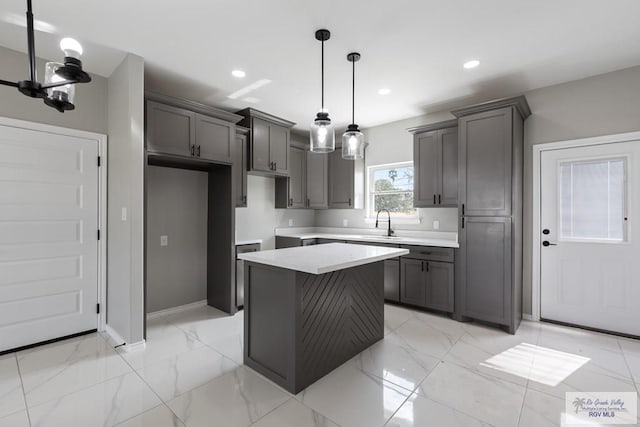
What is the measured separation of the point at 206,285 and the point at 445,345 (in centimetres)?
313

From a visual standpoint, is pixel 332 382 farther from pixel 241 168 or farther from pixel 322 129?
pixel 241 168

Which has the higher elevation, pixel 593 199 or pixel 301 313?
pixel 593 199

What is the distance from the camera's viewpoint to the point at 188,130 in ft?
→ 10.9

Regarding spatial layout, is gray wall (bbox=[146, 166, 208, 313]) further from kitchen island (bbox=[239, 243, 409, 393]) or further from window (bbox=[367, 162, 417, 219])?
window (bbox=[367, 162, 417, 219])

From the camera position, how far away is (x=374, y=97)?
3.76 meters

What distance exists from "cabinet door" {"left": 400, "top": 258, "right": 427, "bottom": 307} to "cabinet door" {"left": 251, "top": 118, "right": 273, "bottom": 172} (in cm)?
234

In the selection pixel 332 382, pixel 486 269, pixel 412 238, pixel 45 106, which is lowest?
pixel 332 382

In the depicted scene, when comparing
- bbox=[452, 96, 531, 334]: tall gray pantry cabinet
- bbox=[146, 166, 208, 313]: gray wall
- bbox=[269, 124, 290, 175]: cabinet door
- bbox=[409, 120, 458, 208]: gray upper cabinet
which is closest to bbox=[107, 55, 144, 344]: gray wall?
bbox=[146, 166, 208, 313]: gray wall

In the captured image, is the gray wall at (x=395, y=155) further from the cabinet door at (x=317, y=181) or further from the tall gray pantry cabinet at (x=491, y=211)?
the tall gray pantry cabinet at (x=491, y=211)

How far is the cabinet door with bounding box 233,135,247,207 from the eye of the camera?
3.95 meters

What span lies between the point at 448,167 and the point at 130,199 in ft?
11.9

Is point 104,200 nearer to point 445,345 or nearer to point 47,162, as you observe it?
point 47,162

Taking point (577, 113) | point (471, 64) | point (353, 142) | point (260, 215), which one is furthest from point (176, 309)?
point (577, 113)

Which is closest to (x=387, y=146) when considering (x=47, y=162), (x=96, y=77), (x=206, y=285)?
(x=206, y=285)
